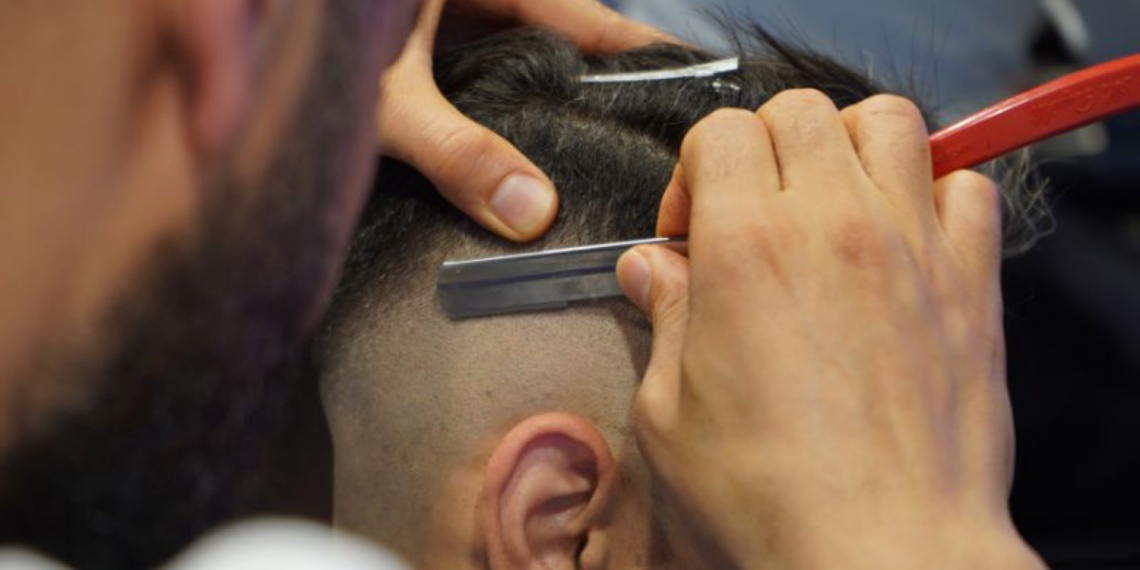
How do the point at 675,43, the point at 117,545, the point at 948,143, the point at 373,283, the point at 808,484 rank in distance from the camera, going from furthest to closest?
the point at 675,43, the point at 373,283, the point at 948,143, the point at 808,484, the point at 117,545

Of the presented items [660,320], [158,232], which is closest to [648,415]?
[660,320]

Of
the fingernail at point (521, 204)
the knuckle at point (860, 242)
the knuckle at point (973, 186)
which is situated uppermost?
the knuckle at point (860, 242)

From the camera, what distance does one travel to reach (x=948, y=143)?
0.92 metres

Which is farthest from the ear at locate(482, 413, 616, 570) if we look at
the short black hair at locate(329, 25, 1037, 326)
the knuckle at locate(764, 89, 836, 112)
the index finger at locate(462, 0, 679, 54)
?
the index finger at locate(462, 0, 679, 54)

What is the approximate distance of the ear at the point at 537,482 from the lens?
0.95m

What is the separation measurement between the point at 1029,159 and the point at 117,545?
91 centimetres

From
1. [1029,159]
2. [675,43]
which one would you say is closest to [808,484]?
[675,43]

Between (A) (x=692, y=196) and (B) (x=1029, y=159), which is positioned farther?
(B) (x=1029, y=159)

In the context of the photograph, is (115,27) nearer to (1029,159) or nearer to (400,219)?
(400,219)

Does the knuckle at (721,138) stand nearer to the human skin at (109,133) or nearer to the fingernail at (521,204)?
the fingernail at (521,204)

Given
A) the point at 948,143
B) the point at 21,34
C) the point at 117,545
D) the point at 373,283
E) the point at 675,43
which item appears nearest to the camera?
the point at 21,34

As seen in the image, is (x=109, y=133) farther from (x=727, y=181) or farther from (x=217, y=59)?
(x=727, y=181)

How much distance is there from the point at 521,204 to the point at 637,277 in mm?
109

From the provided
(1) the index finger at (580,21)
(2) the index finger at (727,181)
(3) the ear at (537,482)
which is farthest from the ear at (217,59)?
(1) the index finger at (580,21)
